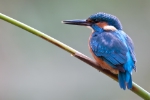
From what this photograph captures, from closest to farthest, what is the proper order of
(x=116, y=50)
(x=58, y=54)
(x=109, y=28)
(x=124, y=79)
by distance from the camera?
(x=124, y=79) < (x=116, y=50) < (x=109, y=28) < (x=58, y=54)

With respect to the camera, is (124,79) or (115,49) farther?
(115,49)

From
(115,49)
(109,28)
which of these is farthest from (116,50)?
(109,28)

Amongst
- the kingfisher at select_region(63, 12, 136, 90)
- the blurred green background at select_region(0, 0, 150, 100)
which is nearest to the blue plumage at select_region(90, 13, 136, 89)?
the kingfisher at select_region(63, 12, 136, 90)

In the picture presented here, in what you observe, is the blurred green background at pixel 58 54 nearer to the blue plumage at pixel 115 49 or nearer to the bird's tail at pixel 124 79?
the blue plumage at pixel 115 49

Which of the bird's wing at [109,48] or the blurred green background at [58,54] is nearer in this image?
the bird's wing at [109,48]

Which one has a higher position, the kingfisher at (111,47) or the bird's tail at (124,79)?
the kingfisher at (111,47)

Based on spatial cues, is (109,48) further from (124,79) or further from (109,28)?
(124,79)

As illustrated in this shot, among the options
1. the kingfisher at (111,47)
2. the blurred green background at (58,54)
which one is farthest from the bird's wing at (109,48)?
the blurred green background at (58,54)

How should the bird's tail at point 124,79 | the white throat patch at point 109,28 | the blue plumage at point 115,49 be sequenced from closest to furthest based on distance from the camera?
the bird's tail at point 124,79
the blue plumage at point 115,49
the white throat patch at point 109,28
